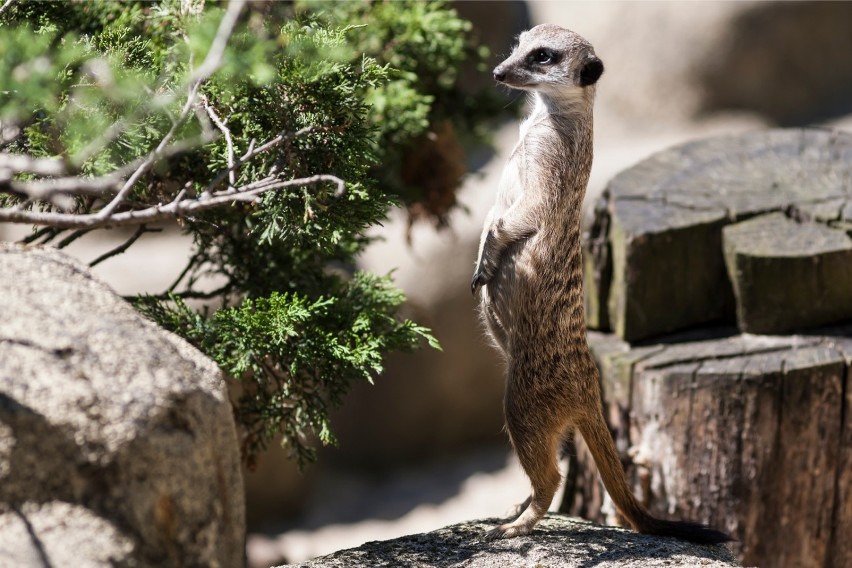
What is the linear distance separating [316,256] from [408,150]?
3.71 ft

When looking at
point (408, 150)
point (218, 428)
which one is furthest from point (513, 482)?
point (218, 428)

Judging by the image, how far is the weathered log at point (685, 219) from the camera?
3.62m

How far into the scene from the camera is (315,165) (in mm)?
2613

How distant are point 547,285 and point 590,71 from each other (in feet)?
2.55

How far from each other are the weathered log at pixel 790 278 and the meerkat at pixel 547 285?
84 centimetres

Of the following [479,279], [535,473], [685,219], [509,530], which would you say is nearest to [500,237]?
[479,279]

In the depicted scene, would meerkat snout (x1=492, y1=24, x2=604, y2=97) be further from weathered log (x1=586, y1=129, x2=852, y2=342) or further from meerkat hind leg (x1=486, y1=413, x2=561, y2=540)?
meerkat hind leg (x1=486, y1=413, x2=561, y2=540)

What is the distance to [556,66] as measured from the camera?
307 centimetres

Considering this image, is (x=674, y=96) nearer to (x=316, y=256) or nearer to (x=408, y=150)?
(x=408, y=150)

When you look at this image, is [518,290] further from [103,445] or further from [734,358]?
[103,445]

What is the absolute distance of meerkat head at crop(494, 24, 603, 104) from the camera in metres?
3.07

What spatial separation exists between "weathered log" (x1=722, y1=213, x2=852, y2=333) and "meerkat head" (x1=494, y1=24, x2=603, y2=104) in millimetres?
943

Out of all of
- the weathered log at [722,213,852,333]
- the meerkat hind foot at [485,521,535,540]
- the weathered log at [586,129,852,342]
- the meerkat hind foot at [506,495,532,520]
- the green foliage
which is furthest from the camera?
the weathered log at [586,129,852,342]

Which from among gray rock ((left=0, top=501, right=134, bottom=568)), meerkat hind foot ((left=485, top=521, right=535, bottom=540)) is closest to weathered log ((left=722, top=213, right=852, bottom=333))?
meerkat hind foot ((left=485, top=521, right=535, bottom=540))
